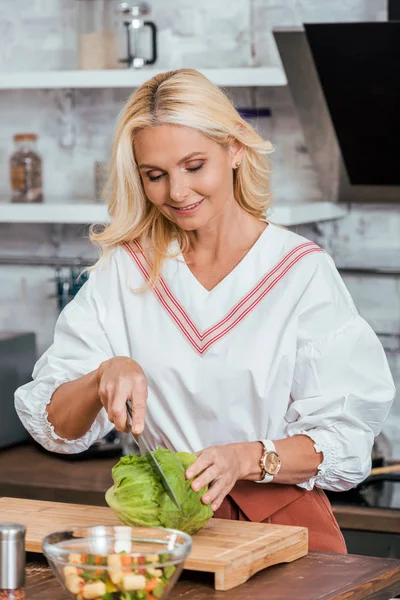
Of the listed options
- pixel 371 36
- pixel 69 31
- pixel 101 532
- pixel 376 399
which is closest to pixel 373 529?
pixel 376 399

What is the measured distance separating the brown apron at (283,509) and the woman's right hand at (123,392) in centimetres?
34

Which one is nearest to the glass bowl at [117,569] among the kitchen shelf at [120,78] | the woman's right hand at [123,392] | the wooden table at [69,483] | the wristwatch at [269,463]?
the woman's right hand at [123,392]

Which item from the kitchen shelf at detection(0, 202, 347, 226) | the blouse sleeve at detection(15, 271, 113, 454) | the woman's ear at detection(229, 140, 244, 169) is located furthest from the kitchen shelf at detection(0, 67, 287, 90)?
the blouse sleeve at detection(15, 271, 113, 454)

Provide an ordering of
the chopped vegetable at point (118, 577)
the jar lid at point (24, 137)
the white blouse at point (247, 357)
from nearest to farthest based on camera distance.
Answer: the chopped vegetable at point (118, 577), the white blouse at point (247, 357), the jar lid at point (24, 137)

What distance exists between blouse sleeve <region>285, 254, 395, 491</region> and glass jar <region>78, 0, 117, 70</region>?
5.13 ft

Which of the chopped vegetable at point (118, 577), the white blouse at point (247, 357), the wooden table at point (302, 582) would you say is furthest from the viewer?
the white blouse at point (247, 357)

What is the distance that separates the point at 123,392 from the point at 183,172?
45cm

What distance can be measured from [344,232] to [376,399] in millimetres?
1544

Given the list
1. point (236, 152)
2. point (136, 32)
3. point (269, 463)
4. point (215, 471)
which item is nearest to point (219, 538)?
point (215, 471)

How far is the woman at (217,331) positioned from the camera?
2021 millimetres

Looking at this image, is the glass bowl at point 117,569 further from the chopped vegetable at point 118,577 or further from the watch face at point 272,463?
the watch face at point 272,463

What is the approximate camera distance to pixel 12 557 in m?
1.48

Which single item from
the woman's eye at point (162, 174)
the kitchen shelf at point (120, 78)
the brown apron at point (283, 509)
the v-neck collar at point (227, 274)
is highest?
the kitchen shelf at point (120, 78)

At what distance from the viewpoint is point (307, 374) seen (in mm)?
2072
